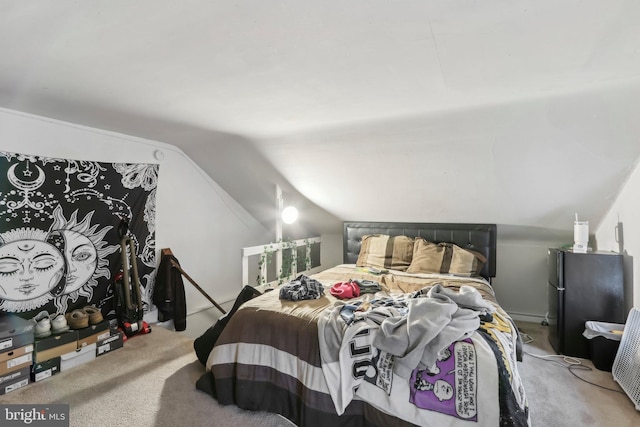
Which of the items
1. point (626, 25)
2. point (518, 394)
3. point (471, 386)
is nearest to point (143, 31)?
point (626, 25)

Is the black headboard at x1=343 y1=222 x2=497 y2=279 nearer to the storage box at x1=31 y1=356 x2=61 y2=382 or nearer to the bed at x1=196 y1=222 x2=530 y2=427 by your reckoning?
the bed at x1=196 y1=222 x2=530 y2=427

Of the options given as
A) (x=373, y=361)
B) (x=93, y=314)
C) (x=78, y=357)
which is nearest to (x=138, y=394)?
(x=78, y=357)

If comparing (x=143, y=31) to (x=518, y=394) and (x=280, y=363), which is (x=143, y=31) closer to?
(x=280, y=363)

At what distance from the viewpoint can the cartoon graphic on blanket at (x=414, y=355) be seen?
1.51 m

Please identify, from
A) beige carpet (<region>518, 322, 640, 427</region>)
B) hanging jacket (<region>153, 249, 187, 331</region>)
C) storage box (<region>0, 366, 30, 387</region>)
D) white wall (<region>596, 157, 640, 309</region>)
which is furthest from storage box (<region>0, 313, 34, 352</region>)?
white wall (<region>596, 157, 640, 309</region>)

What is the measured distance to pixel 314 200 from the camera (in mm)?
3984

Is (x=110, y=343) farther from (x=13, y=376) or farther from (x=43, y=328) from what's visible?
(x=13, y=376)

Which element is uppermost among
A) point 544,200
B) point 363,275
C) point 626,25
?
point 626,25

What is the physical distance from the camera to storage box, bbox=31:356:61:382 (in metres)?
2.32

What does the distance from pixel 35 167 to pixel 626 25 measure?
12.5 ft

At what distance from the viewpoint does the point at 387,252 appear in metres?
3.62

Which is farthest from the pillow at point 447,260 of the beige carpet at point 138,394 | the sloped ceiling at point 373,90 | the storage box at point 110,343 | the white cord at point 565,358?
the storage box at point 110,343

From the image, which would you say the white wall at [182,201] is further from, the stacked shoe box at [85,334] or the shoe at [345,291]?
the shoe at [345,291]

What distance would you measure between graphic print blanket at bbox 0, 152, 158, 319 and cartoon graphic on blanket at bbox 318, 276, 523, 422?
2429 millimetres
